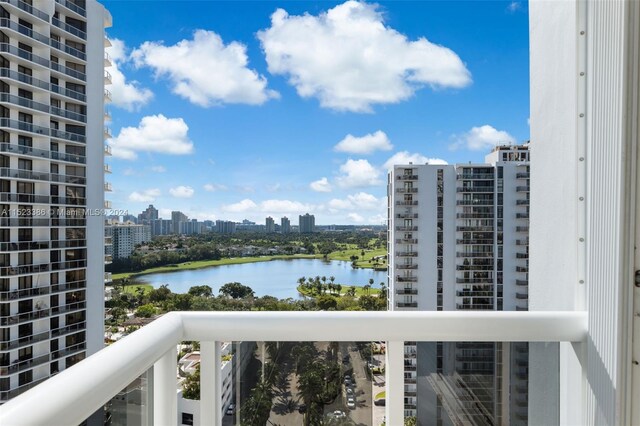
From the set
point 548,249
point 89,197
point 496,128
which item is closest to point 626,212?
point 548,249

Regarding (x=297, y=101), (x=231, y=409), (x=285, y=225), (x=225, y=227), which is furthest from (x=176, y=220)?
(x=297, y=101)

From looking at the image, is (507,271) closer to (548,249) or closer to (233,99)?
(548,249)

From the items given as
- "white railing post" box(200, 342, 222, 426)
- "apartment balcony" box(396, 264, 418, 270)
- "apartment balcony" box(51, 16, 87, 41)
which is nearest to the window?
Answer: "white railing post" box(200, 342, 222, 426)

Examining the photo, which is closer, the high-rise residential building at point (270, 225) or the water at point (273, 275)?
the water at point (273, 275)

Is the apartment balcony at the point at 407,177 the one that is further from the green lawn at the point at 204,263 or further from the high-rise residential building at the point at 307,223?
the green lawn at the point at 204,263

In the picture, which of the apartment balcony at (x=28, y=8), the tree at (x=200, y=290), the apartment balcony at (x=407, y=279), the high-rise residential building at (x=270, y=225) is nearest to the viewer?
the tree at (x=200, y=290)

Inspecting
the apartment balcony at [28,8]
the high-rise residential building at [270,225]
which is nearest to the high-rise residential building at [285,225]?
the high-rise residential building at [270,225]
